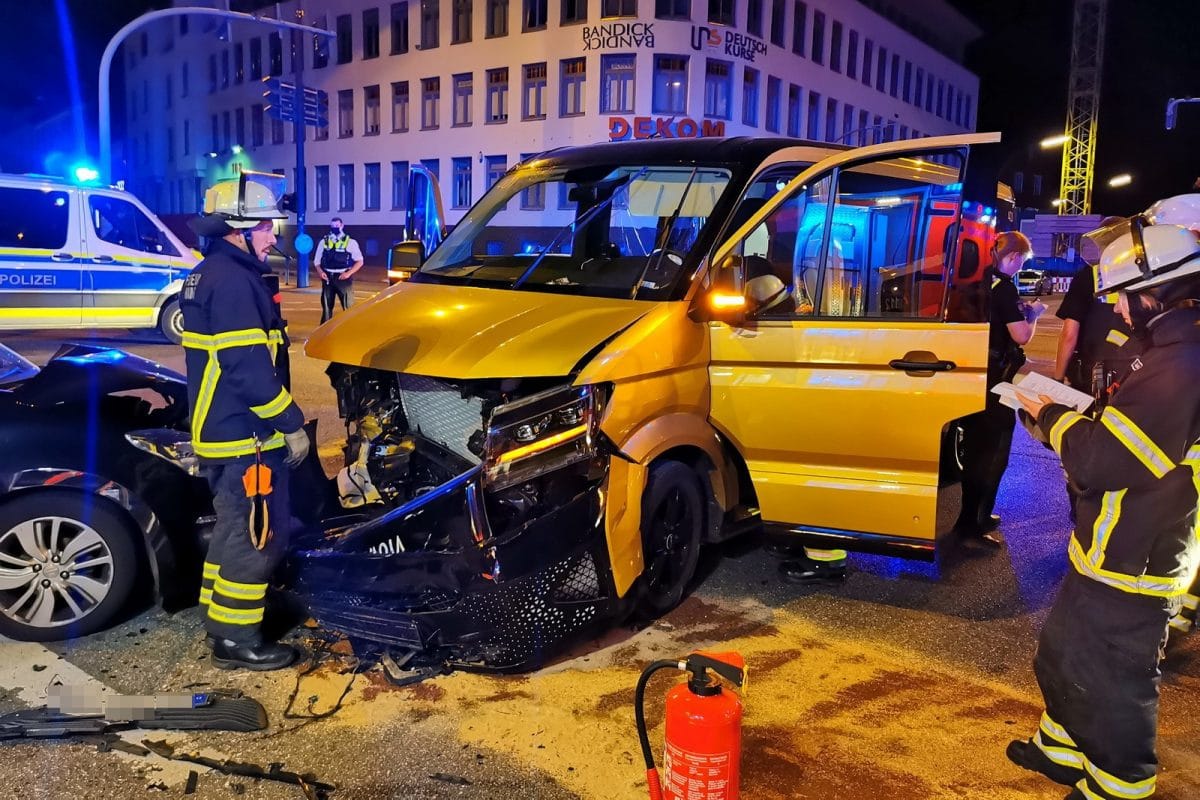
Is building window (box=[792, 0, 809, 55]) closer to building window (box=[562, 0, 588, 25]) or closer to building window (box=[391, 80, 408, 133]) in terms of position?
building window (box=[562, 0, 588, 25])

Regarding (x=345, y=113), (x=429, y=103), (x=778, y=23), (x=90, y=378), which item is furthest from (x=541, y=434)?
(x=345, y=113)

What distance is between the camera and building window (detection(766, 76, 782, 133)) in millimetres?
37875

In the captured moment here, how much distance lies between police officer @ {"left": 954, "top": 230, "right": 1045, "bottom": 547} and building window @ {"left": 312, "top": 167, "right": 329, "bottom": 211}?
40312mm

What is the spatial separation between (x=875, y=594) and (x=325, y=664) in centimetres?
269

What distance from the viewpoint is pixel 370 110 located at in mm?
40438

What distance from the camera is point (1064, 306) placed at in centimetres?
543

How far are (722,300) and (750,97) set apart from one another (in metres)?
35.2

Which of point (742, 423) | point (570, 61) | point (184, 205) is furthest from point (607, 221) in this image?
point (184, 205)

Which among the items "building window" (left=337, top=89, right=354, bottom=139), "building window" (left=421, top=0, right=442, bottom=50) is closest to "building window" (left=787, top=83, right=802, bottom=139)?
"building window" (left=421, top=0, right=442, bottom=50)

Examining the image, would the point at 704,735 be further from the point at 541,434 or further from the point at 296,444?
the point at 296,444

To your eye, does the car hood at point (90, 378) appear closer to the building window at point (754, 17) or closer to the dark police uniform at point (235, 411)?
the dark police uniform at point (235, 411)

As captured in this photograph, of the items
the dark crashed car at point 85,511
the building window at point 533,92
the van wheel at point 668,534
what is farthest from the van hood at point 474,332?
the building window at point 533,92

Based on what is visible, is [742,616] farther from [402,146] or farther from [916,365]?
[402,146]

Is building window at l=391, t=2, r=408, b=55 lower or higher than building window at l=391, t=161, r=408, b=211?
higher
